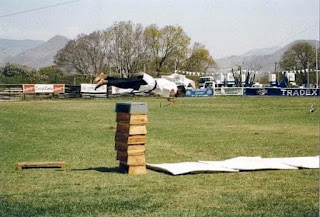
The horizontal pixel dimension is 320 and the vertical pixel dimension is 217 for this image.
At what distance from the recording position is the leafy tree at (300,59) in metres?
71.8

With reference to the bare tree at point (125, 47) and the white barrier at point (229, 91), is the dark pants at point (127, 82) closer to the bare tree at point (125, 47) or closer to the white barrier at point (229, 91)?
the bare tree at point (125, 47)

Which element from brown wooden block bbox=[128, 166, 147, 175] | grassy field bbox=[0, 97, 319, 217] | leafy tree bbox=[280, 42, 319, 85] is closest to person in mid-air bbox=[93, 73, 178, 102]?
grassy field bbox=[0, 97, 319, 217]

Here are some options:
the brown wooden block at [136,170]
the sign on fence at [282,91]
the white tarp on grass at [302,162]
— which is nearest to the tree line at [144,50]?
the brown wooden block at [136,170]

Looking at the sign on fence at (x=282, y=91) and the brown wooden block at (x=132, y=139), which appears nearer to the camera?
the brown wooden block at (x=132, y=139)

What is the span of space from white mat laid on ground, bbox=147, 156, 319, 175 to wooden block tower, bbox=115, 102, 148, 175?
51 cm

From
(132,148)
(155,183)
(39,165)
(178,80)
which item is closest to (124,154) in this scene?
(132,148)

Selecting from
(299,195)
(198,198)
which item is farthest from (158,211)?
(299,195)

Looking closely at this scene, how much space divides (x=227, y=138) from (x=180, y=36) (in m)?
6.54

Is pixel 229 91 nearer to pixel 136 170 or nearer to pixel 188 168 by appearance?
pixel 188 168

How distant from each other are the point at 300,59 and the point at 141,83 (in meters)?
72.4

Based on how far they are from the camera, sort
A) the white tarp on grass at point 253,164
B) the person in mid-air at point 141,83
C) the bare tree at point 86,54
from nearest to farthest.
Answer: the person in mid-air at point 141,83
the white tarp on grass at point 253,164
the bare tree at point 86,54

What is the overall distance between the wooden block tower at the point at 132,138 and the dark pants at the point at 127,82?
A: 11.5 ft

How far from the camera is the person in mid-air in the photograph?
7.12 m

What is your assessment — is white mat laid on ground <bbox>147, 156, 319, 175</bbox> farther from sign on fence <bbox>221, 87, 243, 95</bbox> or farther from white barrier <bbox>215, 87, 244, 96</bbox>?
white barrier <bbox>215, 87, 244, 96</bbox>
